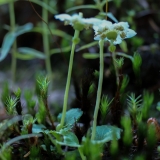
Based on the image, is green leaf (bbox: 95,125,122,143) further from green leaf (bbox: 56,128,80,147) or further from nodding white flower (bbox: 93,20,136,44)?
nodding white flower (bbox: 93,20,136,44)

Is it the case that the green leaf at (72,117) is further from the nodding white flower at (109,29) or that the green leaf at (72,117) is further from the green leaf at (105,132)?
the nodding white flower at (109,29)

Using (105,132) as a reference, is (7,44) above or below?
above

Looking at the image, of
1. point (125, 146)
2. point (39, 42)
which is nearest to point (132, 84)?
point (125, 146)

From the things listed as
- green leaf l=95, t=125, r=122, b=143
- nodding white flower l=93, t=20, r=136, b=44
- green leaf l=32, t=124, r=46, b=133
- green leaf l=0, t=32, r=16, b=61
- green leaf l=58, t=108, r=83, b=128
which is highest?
nodding white flower l=93, t=20, r=136, b=44

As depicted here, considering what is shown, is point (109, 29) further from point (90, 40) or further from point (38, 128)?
point (90, 40)

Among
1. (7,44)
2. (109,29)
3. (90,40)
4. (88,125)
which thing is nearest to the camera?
(109,29)

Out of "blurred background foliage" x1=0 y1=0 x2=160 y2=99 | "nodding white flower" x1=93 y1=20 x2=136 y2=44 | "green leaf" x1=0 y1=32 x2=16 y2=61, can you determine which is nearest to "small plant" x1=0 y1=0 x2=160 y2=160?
"nodding white flower" x1=93 y1=20 x2=136 y2=44

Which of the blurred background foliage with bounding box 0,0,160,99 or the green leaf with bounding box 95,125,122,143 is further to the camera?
the blurred background foliage with bounding box 0,0,160,99

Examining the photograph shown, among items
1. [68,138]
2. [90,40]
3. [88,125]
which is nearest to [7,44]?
[90,40]

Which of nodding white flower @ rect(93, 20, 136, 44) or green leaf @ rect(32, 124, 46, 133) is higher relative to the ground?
nodding white flower @ rect(93, 20, 136, 44)

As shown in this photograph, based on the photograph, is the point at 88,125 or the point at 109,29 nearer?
the point at 109,29

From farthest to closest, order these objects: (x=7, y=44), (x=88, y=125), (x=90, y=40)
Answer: (x=90, y=40) → (x=7, y=44) → (x=88, y=125)
